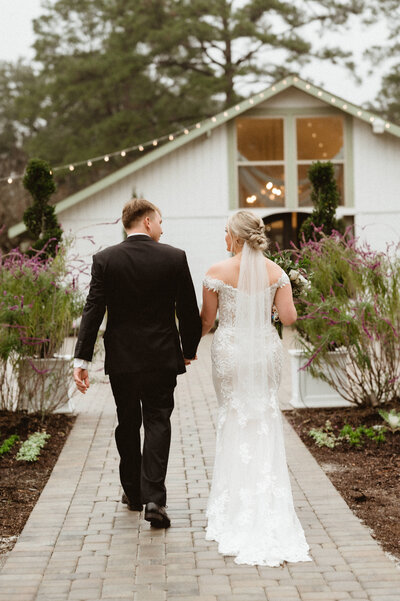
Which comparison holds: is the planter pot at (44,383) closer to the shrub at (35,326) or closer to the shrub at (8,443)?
the shrub at (35,326)

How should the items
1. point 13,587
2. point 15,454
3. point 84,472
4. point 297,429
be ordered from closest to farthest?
point 13,587 → point 84,472 → point 15,454 → point 297,429

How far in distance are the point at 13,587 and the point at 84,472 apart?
2.33m

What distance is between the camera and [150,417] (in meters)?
4.78

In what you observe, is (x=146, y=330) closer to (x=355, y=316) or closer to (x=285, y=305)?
(x=285, y=305)

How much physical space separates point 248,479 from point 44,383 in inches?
157

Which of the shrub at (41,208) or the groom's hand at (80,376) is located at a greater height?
the shrub at (41,208)

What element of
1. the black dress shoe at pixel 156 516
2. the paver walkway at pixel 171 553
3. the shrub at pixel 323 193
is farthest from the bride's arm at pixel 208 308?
the shrub at pixel 323 193

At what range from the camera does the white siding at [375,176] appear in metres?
20.0

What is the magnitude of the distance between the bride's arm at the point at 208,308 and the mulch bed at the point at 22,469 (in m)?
1.74

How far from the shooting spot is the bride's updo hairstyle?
15.3 feet

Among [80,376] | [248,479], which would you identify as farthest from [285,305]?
[80,376]

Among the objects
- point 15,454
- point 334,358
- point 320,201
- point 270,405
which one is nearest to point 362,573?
point 270,405

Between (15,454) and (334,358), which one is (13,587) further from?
(334,358)

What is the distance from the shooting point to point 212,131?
19906 mm
